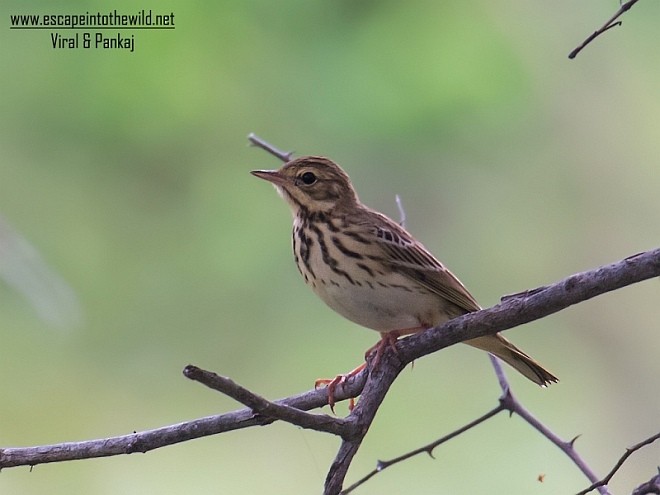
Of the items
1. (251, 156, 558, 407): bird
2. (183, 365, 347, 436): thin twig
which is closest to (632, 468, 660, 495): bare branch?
(183, 365, 347, 436): thin twig

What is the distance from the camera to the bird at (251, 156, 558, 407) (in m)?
3.22

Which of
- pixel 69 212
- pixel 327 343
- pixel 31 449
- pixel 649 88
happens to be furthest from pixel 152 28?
pixel 31 449

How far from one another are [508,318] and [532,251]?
355 centimetres

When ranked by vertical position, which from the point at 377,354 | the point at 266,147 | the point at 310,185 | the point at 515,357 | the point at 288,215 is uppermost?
the point at 266,147

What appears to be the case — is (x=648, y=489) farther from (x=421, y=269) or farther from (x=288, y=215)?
(x=288, y=215)

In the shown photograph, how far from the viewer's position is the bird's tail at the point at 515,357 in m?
3.25

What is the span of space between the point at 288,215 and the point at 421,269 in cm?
265

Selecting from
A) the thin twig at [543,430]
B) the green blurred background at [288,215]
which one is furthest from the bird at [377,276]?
the green blurred background at [288,215]

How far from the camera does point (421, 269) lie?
3344mm

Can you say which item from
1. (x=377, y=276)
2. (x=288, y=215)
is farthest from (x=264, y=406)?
(x=288, y=215)

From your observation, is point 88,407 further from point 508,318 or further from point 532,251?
point 508,318

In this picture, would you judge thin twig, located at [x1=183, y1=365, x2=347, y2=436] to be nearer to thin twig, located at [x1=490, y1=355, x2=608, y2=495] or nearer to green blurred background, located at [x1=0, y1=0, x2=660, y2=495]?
thin twig, located at [x1=490, y1=355, x2=608, y2=495]

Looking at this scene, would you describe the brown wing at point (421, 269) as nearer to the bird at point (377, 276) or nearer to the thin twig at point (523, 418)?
the bird at point (377, 276)

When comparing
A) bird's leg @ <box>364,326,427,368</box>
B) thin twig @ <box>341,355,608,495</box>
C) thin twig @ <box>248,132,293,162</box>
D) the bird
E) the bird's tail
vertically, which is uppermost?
thin twig @ <box>248,132,293,162</box>
